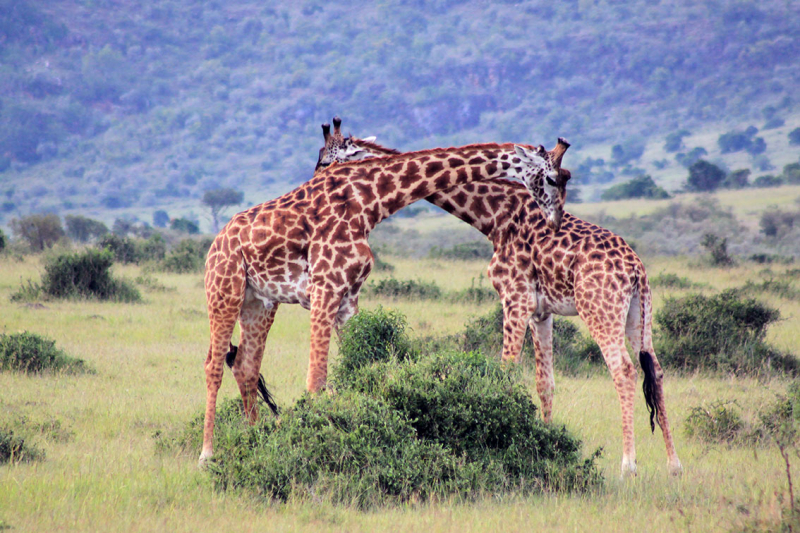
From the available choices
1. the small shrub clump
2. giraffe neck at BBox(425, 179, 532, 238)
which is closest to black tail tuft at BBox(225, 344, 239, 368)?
giraffe neck at BBox(425, 179, 532, 238)

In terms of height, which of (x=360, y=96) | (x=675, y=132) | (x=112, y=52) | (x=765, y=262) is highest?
(x=112, y=52)

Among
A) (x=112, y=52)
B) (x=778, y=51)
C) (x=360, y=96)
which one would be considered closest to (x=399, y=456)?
(x=360, y=96)

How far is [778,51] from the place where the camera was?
142625 mm

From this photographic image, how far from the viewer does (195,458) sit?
7.12m

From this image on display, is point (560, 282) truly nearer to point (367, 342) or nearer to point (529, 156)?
point (529, 156)

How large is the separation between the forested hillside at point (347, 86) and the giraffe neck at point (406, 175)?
9725 centimetres

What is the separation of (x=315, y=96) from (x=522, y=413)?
474 feet

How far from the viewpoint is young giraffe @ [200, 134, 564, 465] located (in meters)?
Answer: 6.68

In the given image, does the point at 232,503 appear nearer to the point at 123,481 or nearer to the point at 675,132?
the point at 123,481

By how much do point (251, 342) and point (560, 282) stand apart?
10.2 feet

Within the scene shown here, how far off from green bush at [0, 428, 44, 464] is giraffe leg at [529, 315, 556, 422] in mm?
4825

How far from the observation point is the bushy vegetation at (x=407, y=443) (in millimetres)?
5918

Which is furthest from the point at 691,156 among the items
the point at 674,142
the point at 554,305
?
the point at 554,305

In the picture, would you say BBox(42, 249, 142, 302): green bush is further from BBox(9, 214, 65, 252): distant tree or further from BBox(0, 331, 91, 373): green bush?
BBox(9, 214, 65, 252): distant tree
